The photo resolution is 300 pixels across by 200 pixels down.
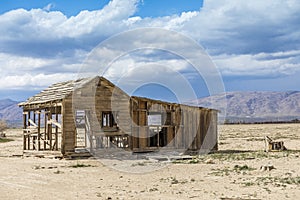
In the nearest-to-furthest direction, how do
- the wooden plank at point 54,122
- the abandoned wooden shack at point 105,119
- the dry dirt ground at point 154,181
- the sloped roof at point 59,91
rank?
the dry dirt ground at point 154,181, the wooden plank at point 54,122, the abandoned wooden shack at point 105,119, the sloped roof at point 59,91

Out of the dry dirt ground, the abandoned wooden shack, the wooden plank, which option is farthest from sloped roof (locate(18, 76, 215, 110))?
the dry dirt ground

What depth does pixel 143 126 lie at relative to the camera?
93.0ft

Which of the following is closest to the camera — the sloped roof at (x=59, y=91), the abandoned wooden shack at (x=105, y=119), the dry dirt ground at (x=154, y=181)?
the dry dirt ground at (x=154, y=181)

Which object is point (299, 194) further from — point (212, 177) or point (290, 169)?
point (290, 169)

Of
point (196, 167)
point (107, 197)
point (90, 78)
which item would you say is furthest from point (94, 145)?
point (107, 197)

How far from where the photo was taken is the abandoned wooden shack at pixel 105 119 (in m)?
26.6

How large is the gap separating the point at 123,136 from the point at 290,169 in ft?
40.2

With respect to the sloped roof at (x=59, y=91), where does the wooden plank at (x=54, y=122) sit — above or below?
below

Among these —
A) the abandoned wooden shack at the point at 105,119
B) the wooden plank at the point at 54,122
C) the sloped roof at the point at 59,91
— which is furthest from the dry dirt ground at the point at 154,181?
the sloped roof at the point at 59,91

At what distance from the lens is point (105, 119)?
29.3 metres

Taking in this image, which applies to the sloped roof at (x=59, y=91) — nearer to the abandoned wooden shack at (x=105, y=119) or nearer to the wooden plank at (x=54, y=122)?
the abandoned wooden shack at (x=105, y=119)

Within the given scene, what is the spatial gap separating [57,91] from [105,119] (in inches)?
142

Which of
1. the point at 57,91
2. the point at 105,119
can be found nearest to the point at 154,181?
the point at 105,119

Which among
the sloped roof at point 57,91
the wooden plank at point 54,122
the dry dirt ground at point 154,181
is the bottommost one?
the dry dirt ground at point 154,181
